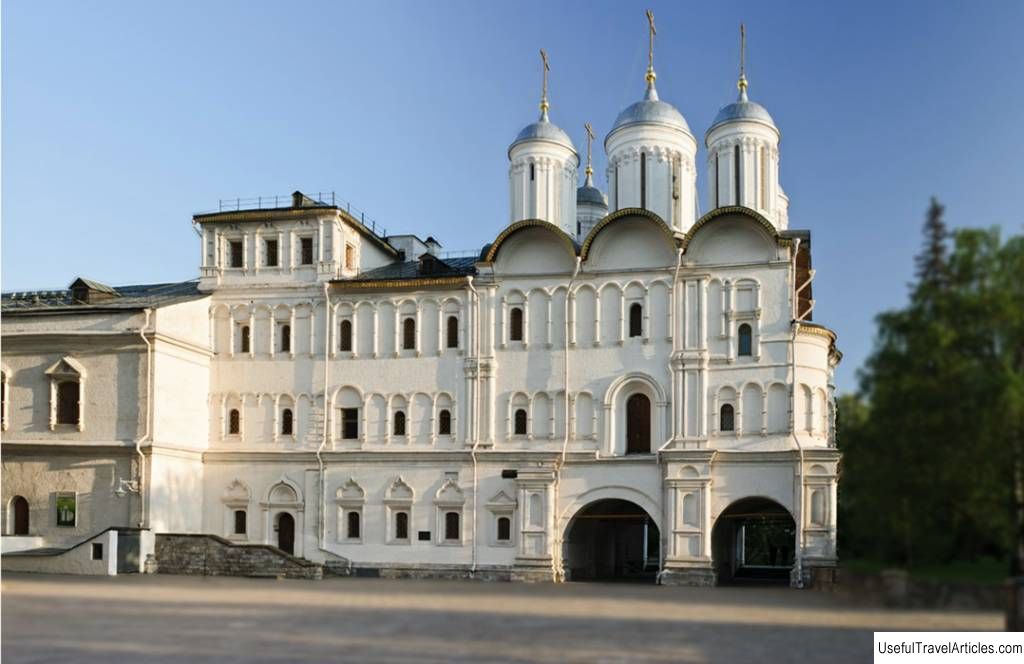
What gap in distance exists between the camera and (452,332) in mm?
37188

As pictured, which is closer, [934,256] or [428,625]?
[934,256]

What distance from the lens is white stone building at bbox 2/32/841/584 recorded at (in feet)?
112

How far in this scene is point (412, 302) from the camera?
37562 mm

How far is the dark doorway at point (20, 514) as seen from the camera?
3594cm

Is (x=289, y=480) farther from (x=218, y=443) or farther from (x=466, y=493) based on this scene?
(x=466, y=493)

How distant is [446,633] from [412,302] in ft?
68.4

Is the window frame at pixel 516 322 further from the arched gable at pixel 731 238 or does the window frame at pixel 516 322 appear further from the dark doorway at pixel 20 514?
the dark doorway at pixel 20 514

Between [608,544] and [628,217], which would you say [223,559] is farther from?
[628,217]

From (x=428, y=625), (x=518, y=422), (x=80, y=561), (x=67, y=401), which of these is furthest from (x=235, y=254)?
(x=428, y=625)

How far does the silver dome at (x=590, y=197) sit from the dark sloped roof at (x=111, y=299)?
16767 mm

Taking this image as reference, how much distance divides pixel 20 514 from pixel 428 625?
22335 mm

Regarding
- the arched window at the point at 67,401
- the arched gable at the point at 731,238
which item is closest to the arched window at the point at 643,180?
the arched gable at the point at 731,238

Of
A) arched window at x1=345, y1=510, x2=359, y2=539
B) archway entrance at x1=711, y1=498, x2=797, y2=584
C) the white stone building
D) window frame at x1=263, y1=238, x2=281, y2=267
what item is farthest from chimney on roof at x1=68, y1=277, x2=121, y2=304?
archway entrance at x1=711, y1=498, x2=797, y2=584

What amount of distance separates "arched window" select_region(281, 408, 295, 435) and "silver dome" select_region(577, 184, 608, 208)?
1673cm
